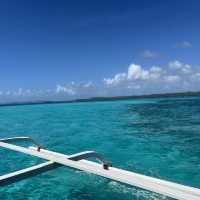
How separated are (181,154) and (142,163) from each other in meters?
1.72

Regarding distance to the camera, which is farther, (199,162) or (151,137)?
(151,137)

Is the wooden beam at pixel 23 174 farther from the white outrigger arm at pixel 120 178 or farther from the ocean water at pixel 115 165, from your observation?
the ocean water at pixel 115 165

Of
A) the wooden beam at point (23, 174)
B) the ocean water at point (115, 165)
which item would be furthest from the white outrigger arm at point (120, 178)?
the ocean water at point (115, 165)

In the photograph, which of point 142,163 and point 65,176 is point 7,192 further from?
point 142,163

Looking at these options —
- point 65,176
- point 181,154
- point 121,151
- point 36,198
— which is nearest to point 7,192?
point 36,198

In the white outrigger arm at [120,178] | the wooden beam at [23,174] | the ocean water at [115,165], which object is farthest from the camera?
the ocean water at [115,165]

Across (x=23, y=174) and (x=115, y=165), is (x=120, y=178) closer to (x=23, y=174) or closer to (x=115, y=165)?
(x=23, y=174)

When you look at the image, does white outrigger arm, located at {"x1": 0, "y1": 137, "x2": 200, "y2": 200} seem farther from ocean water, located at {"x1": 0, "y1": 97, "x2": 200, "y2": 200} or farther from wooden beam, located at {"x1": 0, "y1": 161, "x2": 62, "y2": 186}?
ocean water, located at {"x1": 0, "y1": 97, "x2": 200, "y2": 200}

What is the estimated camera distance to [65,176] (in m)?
5.38

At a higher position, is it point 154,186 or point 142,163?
point 154,186

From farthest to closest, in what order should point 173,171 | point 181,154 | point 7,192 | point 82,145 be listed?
point 82,145
point 181,154
point 173,171
point 7,192

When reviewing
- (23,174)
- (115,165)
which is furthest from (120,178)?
(115,165)

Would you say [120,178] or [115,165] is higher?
[120,178]

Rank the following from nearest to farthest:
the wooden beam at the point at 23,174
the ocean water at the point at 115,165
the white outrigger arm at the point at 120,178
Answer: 1. the white outrigger arm at the point at 120,178
2. the wooden beam at the point at 23,174
3. the ocean water at the point at 115,165
